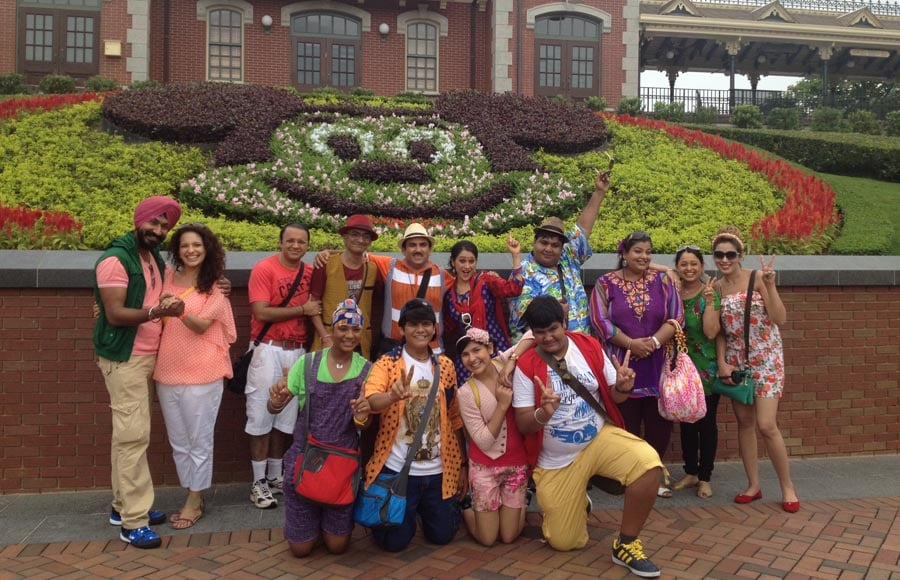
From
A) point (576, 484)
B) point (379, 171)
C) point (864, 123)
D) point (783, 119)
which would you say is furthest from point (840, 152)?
point (576, 484)

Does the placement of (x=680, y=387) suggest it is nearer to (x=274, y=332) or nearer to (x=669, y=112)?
(x=274, y=332)

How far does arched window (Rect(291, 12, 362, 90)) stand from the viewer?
68.6ft

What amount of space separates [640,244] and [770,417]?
54.7 inches

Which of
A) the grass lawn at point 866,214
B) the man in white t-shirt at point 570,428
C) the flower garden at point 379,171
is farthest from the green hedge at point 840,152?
the man in white t-shirt at point 570,428

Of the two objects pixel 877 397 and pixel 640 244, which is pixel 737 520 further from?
pixel 877 397

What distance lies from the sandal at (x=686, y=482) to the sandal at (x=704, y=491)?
0.38ft

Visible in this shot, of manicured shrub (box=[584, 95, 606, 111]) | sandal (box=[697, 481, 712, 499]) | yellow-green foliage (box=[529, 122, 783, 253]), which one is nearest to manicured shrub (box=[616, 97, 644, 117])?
manicured shrub (box=[584, 95, 606, 111])

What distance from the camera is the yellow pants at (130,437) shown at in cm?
391

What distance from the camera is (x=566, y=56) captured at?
21.7m

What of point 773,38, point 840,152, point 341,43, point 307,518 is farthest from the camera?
point 773,38

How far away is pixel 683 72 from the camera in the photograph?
1081 inches

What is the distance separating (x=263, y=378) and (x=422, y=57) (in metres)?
18.8

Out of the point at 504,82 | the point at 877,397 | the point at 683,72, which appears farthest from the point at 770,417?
the point at 683,72

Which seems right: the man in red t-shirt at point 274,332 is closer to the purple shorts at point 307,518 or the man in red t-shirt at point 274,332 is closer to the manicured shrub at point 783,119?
the purple shorts at point 307,518
